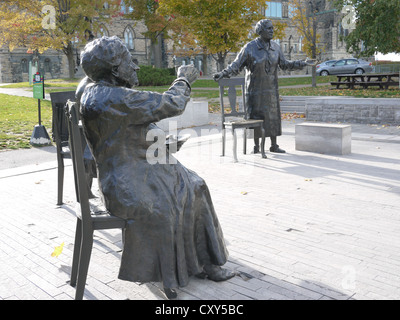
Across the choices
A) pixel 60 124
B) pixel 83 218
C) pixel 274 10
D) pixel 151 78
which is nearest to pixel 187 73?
pixel 83 218

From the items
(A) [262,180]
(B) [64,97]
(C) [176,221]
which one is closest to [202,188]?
(C) [176,221]

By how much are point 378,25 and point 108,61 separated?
74.8ft

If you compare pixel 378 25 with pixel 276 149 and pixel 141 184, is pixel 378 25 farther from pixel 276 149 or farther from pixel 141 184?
pixel 141 184

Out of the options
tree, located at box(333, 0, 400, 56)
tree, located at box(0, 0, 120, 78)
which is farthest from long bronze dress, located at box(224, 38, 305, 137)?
tree, located at box(0, 0, 120, 78)

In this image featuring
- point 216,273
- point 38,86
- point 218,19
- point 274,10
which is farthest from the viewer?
point 274,10

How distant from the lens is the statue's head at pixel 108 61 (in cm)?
304

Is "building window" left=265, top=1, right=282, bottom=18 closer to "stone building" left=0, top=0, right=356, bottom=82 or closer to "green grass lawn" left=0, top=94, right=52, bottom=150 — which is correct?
"stone building" left=0, top=0, right=356, bottom=82

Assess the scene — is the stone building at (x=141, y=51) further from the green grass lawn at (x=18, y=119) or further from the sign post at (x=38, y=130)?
the sign post at (x=38, y=130)

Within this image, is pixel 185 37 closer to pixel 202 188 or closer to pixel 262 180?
pixel 262 180

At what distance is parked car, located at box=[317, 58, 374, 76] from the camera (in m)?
33.8

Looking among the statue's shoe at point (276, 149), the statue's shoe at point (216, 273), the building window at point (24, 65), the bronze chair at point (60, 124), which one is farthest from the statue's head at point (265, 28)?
the building window at point (24, 65)

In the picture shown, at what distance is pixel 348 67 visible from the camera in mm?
34188

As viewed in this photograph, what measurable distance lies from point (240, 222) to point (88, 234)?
2.08 metres

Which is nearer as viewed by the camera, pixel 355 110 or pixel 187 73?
pixel 187 73
